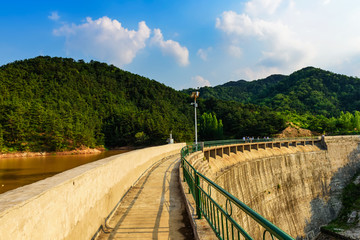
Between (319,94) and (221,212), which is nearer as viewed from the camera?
(221,212)

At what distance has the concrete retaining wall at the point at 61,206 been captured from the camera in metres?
2.05

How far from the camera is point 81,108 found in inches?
3780

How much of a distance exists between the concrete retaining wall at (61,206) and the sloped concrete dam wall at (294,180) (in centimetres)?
1780

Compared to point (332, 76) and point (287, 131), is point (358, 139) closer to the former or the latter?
point (287, 131)

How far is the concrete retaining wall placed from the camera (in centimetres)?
205

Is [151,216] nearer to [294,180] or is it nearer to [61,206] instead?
[61,206]

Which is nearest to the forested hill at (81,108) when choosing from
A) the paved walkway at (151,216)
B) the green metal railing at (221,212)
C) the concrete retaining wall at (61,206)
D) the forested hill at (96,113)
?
the forested hill at (96,113)

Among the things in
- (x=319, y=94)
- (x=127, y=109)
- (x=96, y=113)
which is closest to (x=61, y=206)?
(x=96, y=113)

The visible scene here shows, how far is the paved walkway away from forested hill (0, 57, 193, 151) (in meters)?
56.4

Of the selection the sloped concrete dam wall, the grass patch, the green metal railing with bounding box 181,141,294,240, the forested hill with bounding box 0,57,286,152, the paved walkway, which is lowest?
the grass patch

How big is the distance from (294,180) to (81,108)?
90108mm

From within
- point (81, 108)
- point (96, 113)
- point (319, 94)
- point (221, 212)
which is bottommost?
point (221, 212)

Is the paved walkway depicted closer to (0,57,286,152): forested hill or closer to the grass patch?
the grass patch

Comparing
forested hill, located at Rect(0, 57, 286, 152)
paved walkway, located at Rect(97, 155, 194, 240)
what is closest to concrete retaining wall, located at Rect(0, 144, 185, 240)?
paved walkway, located at Rect(97, 155, 194, 240)
